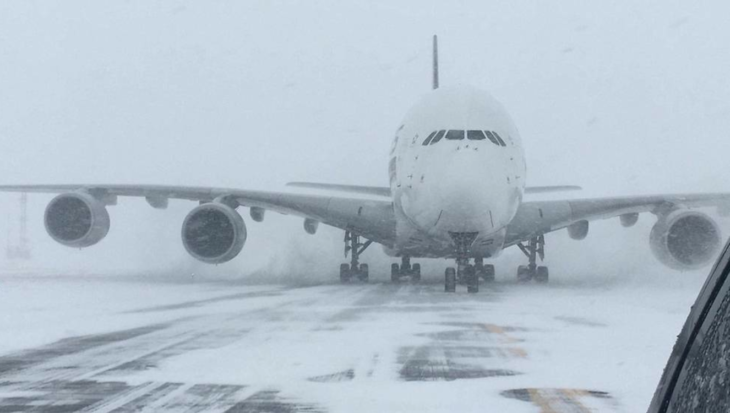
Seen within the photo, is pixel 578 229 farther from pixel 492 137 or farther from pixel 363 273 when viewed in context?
pixel 492 137

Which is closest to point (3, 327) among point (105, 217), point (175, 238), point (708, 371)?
point (708, 371)

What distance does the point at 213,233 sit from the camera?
1662cm

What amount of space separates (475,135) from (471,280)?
7.95 ft

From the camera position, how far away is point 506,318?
9492 mm

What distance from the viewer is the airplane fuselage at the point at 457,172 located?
1380 cm

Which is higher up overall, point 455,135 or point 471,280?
point 455,135

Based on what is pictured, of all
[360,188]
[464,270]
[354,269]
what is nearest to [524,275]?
[354,269]

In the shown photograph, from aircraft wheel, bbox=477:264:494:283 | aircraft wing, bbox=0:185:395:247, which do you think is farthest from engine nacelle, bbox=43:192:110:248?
aircraft wheel, bbox=477:264:494:283

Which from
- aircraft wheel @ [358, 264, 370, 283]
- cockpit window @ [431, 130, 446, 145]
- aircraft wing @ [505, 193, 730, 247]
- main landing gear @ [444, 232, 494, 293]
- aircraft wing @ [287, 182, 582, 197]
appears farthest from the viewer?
aircraft wing @ [287, 182, 582, 197]

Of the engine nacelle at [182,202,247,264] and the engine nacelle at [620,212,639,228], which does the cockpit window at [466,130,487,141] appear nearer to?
the engine nacelle at [182,202,247,264]

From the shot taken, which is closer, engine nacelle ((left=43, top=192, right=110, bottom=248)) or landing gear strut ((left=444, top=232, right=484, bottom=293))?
landing gear strut ((left=444, top=232, right=484, bottom=293))

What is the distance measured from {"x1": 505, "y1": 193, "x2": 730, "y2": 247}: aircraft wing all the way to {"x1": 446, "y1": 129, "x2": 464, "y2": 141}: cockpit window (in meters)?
2.92

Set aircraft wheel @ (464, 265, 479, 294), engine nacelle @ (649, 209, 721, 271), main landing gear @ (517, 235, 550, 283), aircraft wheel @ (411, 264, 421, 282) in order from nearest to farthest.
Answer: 1. aircraft wheel @ (464, 265, 479, 294)
2. engine nacelle @ (649, 209, 721, 271)
3. main landing gear @ (517, 235, 550, 283)
4. aircraft wheel @ (411, 264, 421, 282)

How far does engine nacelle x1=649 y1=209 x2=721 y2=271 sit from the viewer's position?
16.1 metres
